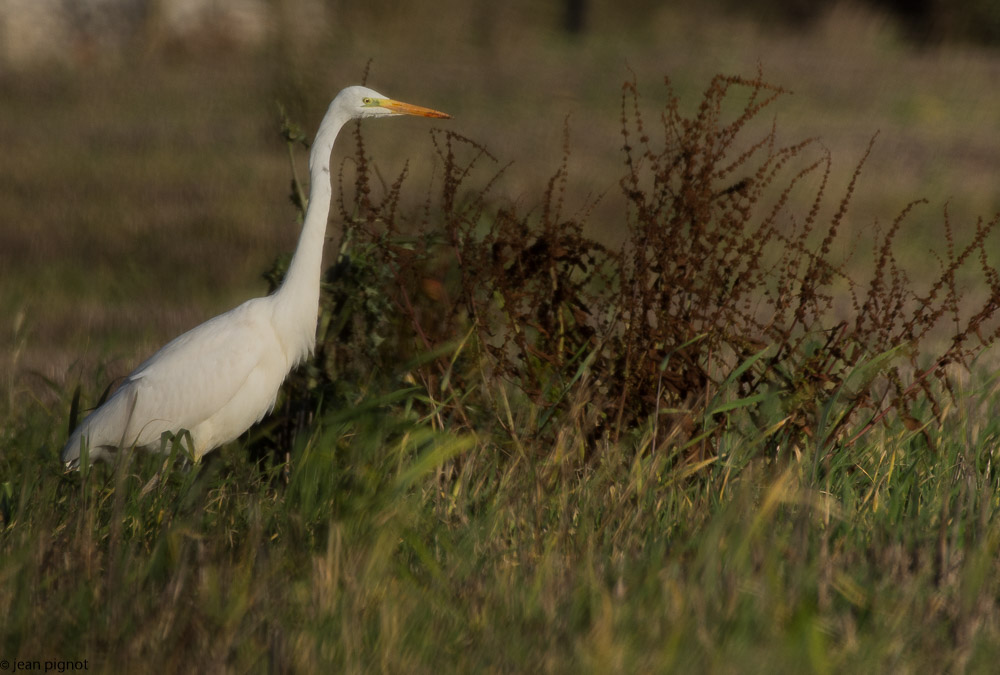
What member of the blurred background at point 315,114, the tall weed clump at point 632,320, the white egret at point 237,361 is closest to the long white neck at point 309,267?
the white egret at point 237,361

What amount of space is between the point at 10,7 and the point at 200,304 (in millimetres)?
10512

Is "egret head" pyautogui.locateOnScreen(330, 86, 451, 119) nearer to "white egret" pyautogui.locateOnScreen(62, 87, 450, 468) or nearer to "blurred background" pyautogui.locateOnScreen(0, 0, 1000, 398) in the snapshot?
"white egret" pyautogui.locateOnScreen(62, 87, 450, 468)

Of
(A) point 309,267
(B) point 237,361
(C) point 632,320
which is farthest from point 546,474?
(B) point 237,361

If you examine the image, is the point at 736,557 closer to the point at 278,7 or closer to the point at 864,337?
the point at 864,337

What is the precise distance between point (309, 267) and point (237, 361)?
1.46ft

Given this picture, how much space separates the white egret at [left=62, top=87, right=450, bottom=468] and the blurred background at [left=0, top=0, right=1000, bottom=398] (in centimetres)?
88

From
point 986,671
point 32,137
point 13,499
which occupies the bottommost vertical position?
point 32,137

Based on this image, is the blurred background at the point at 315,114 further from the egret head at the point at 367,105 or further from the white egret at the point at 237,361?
the egret head at the point at 367,105

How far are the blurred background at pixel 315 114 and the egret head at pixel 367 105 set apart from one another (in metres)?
1.71

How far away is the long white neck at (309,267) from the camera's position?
4.07 metres

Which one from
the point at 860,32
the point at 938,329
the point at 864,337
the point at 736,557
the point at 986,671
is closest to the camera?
the point at 986,671

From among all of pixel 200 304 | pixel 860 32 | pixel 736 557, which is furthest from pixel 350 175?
pixel 860 32

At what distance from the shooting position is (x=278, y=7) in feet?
54.0

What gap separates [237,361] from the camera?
168 inches
